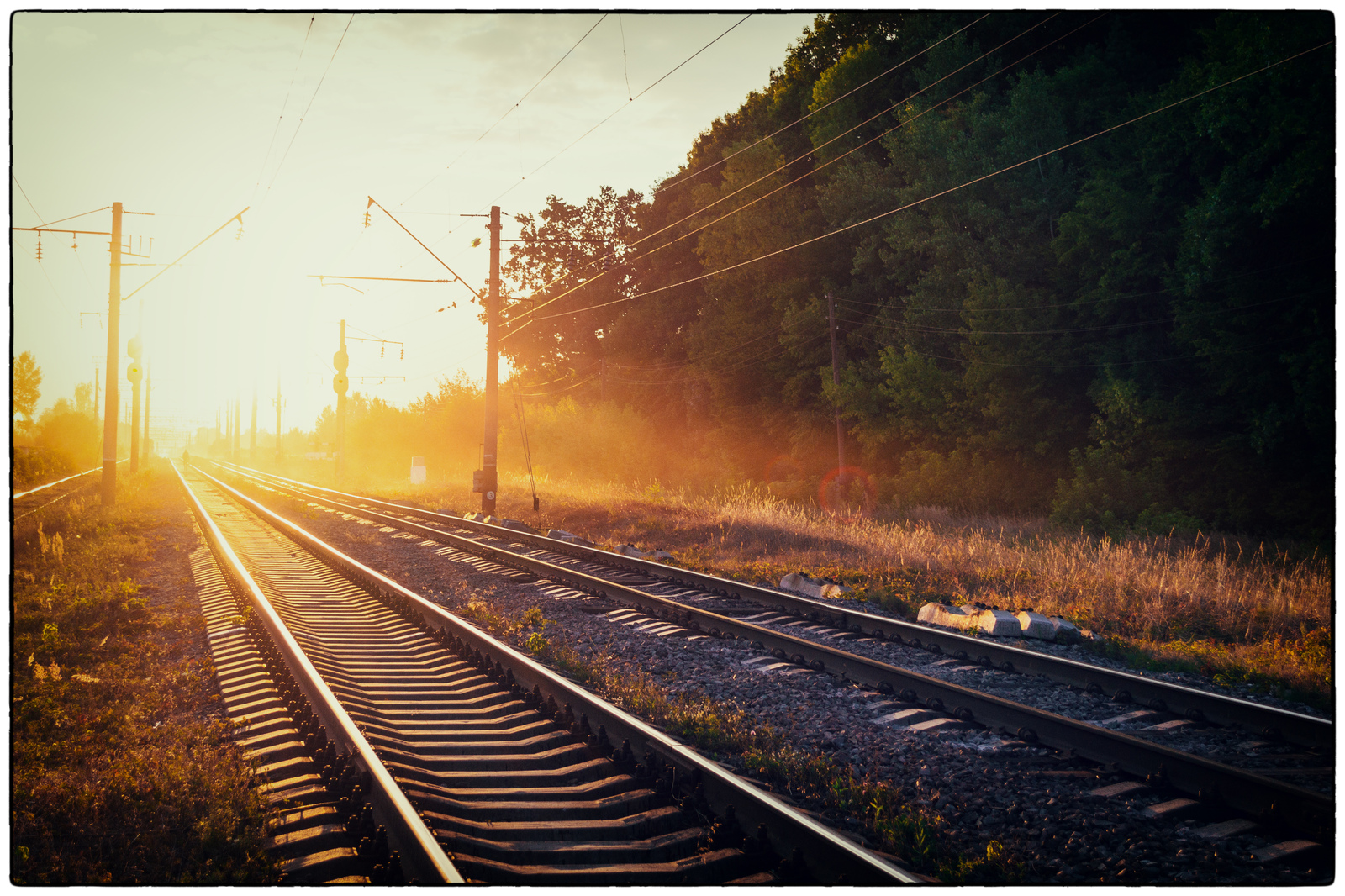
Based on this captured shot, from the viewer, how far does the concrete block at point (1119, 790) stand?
13.2ft

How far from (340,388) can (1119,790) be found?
143ft

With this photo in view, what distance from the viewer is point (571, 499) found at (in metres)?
23.8

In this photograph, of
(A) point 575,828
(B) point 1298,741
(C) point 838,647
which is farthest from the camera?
(C) point 838,647

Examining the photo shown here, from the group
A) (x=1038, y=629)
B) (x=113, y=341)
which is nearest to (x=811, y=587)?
(x=1038, y=629)

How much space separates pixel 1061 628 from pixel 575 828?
244 inches

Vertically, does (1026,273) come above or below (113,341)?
above

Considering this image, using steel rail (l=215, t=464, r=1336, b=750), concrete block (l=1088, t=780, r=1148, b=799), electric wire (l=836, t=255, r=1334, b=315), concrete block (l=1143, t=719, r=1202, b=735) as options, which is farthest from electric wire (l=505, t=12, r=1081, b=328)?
concrete block (l=1088, t=780, r=1148, b=799)

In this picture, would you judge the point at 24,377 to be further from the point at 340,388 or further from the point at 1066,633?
the point at 340,388

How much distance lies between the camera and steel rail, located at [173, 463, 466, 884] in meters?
3.03

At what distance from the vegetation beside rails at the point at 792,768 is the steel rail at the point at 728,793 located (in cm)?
40

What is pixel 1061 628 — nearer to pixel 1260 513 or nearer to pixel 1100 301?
pixel 1260 513

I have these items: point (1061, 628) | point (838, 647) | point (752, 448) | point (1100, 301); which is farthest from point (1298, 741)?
point (752, 448)

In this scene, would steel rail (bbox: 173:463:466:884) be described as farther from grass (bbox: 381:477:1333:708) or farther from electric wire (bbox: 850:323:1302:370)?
electric wire (bbox: 850:323:1302:370)

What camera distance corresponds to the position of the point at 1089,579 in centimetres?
973
